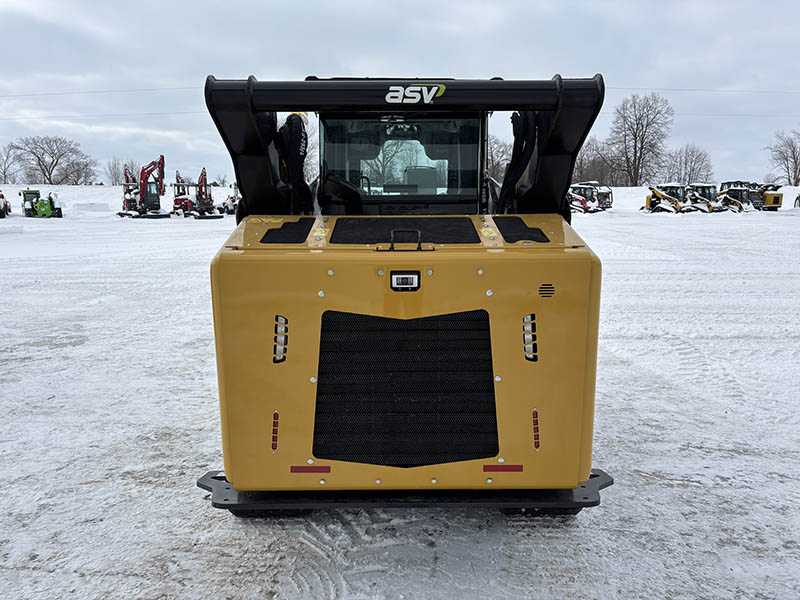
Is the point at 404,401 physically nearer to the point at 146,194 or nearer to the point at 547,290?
the point at 547,290

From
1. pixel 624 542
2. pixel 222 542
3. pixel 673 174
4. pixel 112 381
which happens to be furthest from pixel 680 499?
pixel 673 174

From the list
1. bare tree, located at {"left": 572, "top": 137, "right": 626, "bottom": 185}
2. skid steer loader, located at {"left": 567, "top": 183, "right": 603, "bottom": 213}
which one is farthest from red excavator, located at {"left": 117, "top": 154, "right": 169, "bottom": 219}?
bare tree, located at {"left": 572, "top": 137, "right": 626, "bottom": 185}

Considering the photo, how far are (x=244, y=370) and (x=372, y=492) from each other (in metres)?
0.90

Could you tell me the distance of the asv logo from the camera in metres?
2.60

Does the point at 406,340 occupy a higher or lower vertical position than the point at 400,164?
lower

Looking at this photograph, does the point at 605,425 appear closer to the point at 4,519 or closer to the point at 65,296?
the point at 4,519

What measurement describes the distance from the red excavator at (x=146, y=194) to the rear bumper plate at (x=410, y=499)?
107 feet

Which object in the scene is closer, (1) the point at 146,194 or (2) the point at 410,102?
(2) the point at 410,102

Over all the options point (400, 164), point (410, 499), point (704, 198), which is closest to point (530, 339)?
point (410, 499)

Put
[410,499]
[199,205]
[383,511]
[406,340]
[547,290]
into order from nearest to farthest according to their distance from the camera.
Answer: [547,290] → [406,340] → [410,499] → [383,511] → [199,205]

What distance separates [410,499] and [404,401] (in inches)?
19.8

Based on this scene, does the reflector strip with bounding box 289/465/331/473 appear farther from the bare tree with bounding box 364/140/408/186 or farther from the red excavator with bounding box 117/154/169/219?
the red excavator with bounding box 117/154/169/219

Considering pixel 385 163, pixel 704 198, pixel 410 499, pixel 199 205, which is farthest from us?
pixel 704 198

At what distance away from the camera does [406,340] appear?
269 cm
